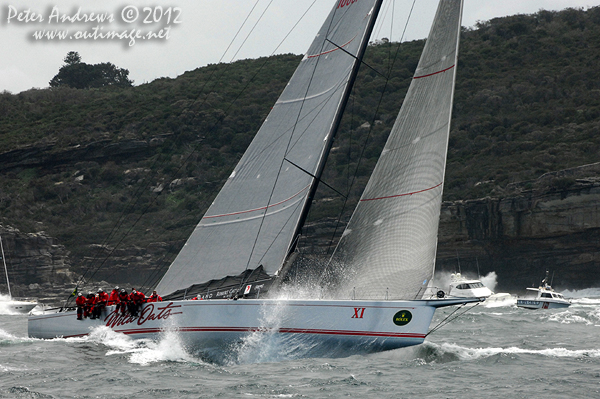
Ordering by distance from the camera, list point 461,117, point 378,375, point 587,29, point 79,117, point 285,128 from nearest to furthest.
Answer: point 378,375 < point 285,128 < point 461,117 < point 79,117 < point 587,29

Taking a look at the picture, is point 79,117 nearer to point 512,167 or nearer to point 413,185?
point 512,167

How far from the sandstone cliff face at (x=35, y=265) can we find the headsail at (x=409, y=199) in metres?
32.3

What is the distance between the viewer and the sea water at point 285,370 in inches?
367

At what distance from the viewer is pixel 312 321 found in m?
11.5

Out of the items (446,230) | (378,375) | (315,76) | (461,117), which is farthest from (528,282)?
(378,375)

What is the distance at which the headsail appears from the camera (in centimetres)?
1194

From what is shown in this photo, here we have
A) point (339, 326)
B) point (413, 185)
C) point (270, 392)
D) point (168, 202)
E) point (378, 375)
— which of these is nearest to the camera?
point (270, 392)

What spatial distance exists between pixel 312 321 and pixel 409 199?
8.98 feet

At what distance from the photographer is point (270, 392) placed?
362 inches

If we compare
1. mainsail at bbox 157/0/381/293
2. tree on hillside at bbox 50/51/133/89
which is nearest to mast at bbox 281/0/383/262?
mainsail at bbox 157/0/381/293

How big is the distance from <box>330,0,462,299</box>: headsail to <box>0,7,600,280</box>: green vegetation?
1011 inches

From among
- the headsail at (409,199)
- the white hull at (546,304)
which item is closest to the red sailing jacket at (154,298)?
the headsail at (409,199)

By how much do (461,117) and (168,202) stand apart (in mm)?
23337

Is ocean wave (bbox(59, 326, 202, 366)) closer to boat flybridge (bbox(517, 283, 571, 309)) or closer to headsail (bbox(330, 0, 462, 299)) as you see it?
headsail (bbox(330, 0, 462, 299))
